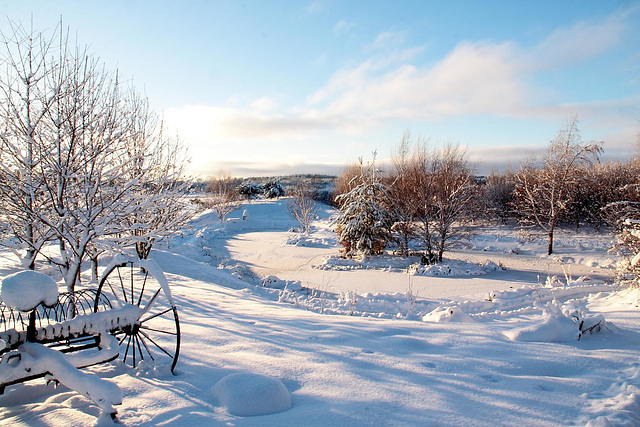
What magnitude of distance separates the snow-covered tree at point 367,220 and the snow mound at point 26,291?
14.5m

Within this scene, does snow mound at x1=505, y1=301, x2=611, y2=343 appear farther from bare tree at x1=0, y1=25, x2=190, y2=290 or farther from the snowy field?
bare tree at x1=0, y1=25, x2=190, y2=290

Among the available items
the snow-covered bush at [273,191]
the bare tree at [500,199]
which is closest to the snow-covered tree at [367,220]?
the bare tree at [500,199]

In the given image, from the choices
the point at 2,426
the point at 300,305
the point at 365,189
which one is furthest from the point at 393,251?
the point at 2,426

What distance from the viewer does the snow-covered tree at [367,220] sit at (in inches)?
649

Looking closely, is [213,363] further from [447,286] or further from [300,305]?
[447,286]

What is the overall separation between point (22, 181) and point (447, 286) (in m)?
11.0

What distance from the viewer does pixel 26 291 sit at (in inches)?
88.5

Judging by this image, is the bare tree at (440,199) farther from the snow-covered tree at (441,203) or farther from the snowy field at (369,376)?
the snowy field at (369,376)

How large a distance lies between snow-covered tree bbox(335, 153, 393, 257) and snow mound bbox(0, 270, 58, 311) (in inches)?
573

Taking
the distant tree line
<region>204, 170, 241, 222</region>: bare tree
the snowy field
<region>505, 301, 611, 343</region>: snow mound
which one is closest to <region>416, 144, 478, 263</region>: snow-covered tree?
the distant tree line

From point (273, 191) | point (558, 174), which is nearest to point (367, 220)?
point (558, 174)

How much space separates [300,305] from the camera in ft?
26.0

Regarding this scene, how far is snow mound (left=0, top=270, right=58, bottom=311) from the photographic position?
219cm

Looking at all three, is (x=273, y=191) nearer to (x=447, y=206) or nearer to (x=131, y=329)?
(x=447, y=206)
